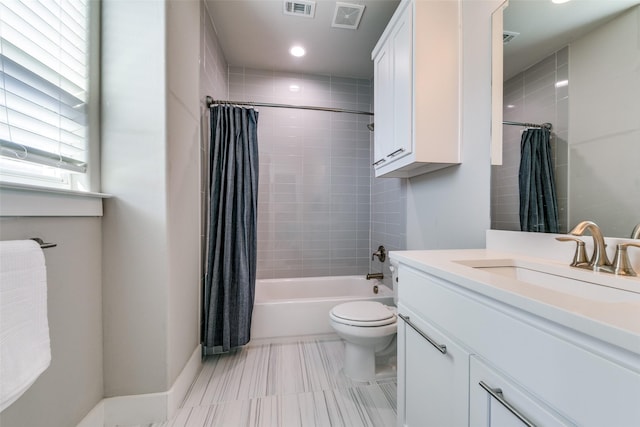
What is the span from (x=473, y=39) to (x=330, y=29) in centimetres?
114

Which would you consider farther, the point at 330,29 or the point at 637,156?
the point at 330,29

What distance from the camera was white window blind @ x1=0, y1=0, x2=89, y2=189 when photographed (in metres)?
0.82

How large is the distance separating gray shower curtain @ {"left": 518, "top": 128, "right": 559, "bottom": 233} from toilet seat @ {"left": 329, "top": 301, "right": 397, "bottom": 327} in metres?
0.90

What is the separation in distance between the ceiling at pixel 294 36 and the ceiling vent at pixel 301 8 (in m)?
0.03

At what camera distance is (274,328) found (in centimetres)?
205

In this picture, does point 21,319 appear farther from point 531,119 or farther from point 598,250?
point 531,119

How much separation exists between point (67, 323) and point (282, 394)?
1091 millimetres

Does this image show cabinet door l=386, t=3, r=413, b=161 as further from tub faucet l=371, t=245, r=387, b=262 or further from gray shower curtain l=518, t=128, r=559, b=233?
tub faucet l=371, t=245, r=387, b=262

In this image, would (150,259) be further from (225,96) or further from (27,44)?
(225,96)

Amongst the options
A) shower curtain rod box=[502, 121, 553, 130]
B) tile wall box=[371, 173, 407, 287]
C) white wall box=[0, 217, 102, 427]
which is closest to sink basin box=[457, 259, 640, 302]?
shower curtain rod box=[502, 121, 553, 130]

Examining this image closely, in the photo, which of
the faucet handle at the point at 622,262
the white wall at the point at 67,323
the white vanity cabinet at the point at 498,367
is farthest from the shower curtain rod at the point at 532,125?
the white wall at the point at 67,323

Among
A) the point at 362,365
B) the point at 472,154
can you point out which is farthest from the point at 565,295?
the point at 362,365

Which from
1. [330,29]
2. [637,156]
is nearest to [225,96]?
[330,29]

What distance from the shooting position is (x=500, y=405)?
0.58m
